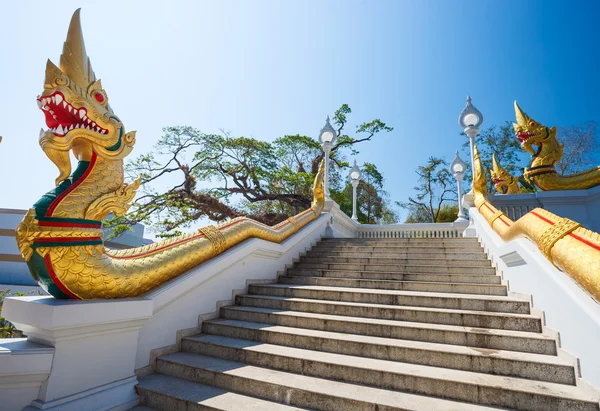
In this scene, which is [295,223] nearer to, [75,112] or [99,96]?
[99,96]

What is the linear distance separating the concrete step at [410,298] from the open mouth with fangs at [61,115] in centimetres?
325

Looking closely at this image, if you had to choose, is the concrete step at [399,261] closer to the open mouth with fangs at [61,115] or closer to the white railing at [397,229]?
the white railing at [397,229]

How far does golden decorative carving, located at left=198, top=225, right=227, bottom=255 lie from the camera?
13.6 ft

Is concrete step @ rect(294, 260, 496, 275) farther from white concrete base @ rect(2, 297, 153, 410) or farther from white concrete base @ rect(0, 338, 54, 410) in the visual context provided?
white concrete base @ rect(0, 338, 54, 410)

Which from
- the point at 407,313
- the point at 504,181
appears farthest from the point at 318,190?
the point at 504,181

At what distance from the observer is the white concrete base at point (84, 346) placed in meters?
2.24

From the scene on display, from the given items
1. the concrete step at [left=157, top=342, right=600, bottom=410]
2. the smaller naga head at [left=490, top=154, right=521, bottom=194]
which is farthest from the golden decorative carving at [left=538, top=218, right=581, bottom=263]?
the smaller naga head at [left=490, top=154, right=521, bottom=194]

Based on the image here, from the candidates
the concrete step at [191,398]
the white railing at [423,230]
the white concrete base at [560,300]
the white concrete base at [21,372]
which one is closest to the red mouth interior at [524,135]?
the white railing at [423,230]

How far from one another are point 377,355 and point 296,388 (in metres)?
0.92

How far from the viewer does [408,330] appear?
3158 mm

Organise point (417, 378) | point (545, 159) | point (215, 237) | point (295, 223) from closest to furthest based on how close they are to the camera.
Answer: point (417, 378) → point (215, 237) → point (295, 223) → point (545, 159)

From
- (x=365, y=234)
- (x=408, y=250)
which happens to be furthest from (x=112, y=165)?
(x=365, y=234)

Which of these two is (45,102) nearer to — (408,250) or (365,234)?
(408,250)

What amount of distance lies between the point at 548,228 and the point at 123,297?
404 cm
